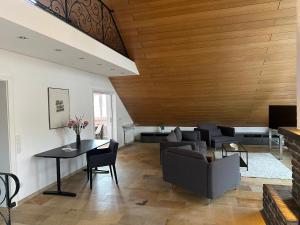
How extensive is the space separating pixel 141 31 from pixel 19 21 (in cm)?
313

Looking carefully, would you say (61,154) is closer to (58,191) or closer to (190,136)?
(58,191)

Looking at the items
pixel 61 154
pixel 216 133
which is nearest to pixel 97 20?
pixel 61 154

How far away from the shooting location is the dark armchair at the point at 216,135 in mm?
7197

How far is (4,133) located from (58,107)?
130 centimetres

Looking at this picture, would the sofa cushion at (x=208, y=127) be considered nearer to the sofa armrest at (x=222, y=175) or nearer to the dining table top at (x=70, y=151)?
the sofa armrest at (x=222, y=175)

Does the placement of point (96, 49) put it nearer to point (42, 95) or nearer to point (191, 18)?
point (42, 95)

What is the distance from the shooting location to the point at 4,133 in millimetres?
3695

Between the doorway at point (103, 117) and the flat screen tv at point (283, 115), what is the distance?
483 cm

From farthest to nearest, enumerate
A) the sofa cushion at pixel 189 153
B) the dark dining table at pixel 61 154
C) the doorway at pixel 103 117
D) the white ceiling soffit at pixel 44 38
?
the doorway at pixel 103 117, the dark dining table at pixel 61 154, the sofa cushion at pixel 189 153, the white ceiling soffit at pixel 44 38

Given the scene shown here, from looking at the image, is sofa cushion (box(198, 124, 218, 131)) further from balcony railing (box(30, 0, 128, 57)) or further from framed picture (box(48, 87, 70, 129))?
framed picture (box(48, 87, 70, 129))

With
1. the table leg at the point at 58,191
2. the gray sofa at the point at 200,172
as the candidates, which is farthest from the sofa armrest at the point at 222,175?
the table leg at the point at 58,191

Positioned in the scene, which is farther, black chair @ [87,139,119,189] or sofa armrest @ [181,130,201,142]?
sofa armrest @ [181,130,201,142]

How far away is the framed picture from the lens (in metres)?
4.64

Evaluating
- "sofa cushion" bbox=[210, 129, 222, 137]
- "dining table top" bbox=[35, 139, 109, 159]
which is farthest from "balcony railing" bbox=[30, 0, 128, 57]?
"sofa cushion" bbox=[210, 129, 222, 137]
